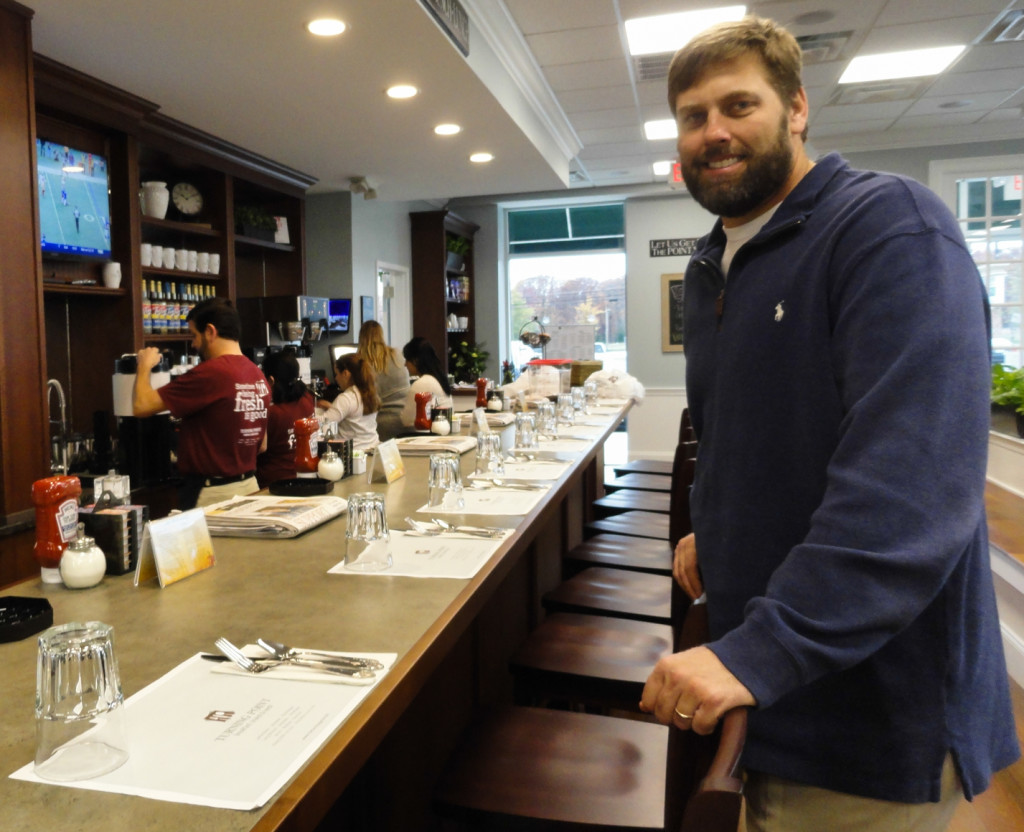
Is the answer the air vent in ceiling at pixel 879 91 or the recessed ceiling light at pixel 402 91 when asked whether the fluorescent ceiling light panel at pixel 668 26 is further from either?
the air vent in ceiling at pixel 879 91

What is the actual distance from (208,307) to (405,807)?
8.32ft

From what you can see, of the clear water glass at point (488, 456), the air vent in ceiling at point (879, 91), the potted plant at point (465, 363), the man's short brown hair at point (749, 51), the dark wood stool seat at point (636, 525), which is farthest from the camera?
the potted plant at point (465, 363)

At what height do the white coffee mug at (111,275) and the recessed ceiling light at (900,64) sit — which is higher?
the recessed ceiling light at (900,64)

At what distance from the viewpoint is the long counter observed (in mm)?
752

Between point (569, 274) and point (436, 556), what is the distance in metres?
9.01

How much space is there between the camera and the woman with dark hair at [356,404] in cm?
435

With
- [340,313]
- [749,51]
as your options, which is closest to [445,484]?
[749,51]

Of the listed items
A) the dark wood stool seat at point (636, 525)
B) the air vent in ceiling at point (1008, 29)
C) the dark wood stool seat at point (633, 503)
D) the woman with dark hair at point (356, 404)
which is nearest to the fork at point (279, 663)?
the dark wood stool seat at point (636, 525)

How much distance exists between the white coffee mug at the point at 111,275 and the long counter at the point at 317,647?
2914 mm

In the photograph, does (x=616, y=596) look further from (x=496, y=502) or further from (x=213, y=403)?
(x=213, y=403)

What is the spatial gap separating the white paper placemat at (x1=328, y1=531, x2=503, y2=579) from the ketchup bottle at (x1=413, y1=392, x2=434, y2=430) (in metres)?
2.11

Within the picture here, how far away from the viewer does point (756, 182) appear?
1.21m

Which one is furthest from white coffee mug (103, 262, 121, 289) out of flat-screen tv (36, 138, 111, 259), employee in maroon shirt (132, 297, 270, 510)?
employee in maroon shirt (132, 297, 270, 510)

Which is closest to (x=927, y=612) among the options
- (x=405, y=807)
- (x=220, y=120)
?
(x=405, y=807)
